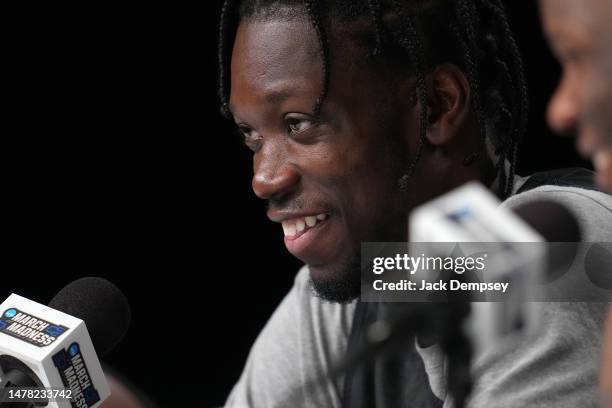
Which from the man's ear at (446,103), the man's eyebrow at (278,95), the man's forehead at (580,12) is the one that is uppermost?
the man's forehead at (580,12)

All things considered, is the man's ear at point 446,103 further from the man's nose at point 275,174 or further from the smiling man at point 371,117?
the man's nose at point 275,174

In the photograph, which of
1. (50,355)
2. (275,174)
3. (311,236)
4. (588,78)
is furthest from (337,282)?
(588,78)

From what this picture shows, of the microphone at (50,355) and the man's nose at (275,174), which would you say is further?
the man's nose at (275,174)

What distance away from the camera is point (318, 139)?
54.5 inches

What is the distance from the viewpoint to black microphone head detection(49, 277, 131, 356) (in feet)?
4.18

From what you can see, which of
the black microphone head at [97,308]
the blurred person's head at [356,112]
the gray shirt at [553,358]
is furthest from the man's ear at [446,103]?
the black microphone head at [97,308]

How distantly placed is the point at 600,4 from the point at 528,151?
1379mm

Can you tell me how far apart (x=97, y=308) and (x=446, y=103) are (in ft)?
1.82

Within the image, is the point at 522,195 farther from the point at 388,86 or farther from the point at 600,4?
the point at 600,4

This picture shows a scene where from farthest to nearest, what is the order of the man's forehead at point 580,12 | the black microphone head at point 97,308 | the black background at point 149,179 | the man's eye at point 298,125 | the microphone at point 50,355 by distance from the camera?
1. the black background at point 149,179
2. the man's eye at point 298,125
3. the black microphone head at point 97,308
4. the microphone at point 50,355
5. the man's forehead at point 580,12

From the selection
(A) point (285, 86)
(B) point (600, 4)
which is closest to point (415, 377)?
(A) point (285, 86)

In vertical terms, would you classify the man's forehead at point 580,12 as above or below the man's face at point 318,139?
above

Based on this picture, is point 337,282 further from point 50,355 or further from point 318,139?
point 50,355

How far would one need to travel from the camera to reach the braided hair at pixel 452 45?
1357 millimetres
